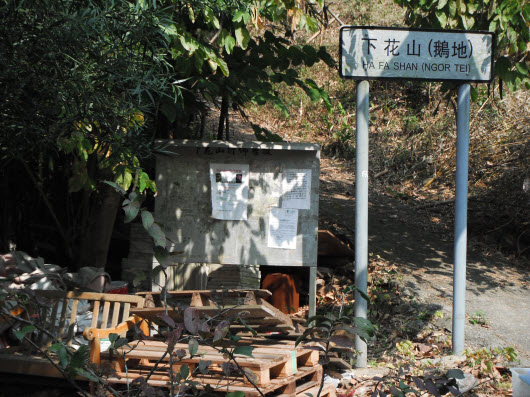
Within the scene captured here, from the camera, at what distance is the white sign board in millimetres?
4980

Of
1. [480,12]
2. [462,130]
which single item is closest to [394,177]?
[480,12]

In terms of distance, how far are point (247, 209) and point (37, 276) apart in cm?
207

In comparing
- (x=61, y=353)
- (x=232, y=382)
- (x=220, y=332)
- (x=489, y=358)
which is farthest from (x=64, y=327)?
(x=489, y=358)

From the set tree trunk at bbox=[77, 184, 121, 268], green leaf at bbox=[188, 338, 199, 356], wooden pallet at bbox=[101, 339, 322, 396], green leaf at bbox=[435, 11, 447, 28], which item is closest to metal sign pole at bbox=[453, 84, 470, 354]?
green leaf at bbox=[435, 11, 447, 28]

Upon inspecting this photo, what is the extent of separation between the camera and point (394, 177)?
12516 mm

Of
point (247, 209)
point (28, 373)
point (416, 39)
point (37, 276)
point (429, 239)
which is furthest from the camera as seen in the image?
point (429, 239)

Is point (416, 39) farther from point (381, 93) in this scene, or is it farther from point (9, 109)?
point (381, 93)

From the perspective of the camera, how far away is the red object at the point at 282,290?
6.60m

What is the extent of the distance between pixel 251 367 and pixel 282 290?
2.73 m

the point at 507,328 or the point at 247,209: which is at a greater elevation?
the point at 247,209

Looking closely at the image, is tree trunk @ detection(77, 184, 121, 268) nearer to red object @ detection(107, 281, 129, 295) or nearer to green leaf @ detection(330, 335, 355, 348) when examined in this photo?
red object @ detection(107, 281, 129, 295)

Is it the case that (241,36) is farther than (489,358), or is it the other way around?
(241,36)

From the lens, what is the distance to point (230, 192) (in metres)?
5.97

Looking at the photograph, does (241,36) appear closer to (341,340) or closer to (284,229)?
(284,229)
